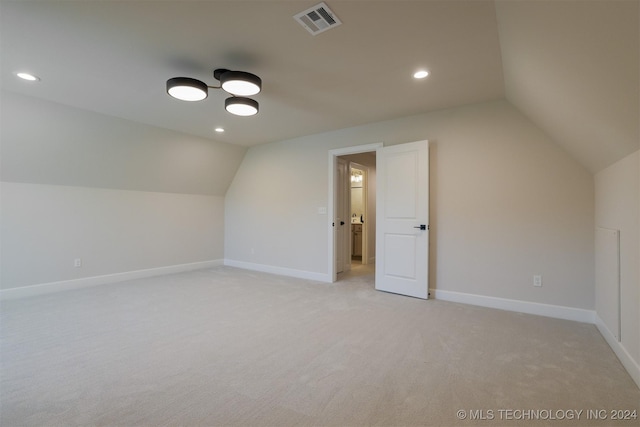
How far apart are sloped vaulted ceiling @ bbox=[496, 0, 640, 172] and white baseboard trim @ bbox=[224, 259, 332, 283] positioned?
362cm

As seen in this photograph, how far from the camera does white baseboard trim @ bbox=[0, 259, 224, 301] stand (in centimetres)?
385

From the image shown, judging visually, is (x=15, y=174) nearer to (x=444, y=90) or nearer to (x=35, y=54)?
(x=35, y=54)

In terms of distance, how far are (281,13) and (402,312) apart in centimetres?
314

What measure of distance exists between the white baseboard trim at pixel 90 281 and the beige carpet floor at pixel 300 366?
46 cm

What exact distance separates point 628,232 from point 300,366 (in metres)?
2.70

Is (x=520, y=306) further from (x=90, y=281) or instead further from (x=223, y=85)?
(x=90, y=281)

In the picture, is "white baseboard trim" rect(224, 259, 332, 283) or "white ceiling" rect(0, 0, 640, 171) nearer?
"white ceiling" rect(0, 0, 640, 171)

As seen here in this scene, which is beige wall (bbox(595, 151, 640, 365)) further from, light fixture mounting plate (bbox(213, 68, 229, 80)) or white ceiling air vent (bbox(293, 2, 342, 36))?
light fixture mounting plate (bbox(213, 68, 229, 80))

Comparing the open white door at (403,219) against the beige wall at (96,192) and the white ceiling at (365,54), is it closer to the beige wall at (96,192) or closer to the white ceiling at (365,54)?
the white ceiling at (365,54)

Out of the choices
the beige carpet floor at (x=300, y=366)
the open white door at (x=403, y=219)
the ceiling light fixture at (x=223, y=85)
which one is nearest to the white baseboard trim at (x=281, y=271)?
the open white door at (x=403, y=219)

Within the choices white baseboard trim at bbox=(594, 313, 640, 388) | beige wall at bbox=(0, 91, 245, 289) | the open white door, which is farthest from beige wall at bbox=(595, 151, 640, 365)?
beige wall at bbox=(0, 91, 245, 289)

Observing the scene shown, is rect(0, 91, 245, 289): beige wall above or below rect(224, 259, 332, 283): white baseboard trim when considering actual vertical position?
above

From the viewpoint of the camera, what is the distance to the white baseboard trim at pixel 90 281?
12.6 feet

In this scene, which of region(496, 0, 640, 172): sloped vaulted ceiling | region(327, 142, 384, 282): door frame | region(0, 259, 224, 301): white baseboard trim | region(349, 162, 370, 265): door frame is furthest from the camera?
region(349, 162, 370, 265): door frame
